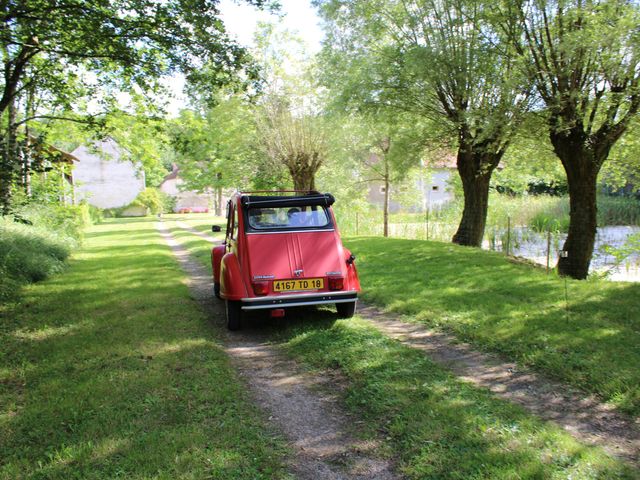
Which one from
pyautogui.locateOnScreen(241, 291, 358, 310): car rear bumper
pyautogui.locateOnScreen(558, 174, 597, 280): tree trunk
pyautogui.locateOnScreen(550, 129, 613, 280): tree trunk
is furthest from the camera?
pyautogui.locateOnScreen(558, 174, 597, 280): tree trunk

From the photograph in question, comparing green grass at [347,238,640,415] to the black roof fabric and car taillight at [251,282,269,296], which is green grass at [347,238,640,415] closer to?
the black roof fabric

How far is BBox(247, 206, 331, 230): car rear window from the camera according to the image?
756 cm

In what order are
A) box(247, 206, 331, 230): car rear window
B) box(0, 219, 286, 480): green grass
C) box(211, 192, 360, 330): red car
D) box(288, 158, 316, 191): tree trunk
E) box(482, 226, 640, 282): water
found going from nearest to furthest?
1. box(0, 219, 286, 480): green grass
2. box(211, 192, 360, 330): red car
3. box(247, 206, 331, 230): car rear window
4. box(482, 226, 640, 282): water
5. box(288, 158, 316, 191): tree trunk

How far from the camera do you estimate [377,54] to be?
1472cm

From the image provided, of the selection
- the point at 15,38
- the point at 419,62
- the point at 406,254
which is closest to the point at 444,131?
the point at 419,62

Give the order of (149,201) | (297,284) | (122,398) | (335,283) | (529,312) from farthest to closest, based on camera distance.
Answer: (149,201), (529,312), (335,283), (297,284), (122,398)

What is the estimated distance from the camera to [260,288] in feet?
22.2

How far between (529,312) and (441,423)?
4.06m

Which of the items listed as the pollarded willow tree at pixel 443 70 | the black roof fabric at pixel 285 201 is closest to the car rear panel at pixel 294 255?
the black roof fabric at pixel 285 201

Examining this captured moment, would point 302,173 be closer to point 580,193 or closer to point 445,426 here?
point 580,193

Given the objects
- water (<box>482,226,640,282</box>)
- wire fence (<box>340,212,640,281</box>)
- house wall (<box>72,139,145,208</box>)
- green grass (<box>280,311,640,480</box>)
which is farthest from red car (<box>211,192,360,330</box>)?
house wall (<box>72,139,145,208</box>)

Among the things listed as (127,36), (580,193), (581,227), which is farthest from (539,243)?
(127,36)

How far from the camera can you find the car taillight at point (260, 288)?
22.2 feet

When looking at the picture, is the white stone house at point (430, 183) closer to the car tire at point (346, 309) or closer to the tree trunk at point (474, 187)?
the tree trunk at point (474, 187)
